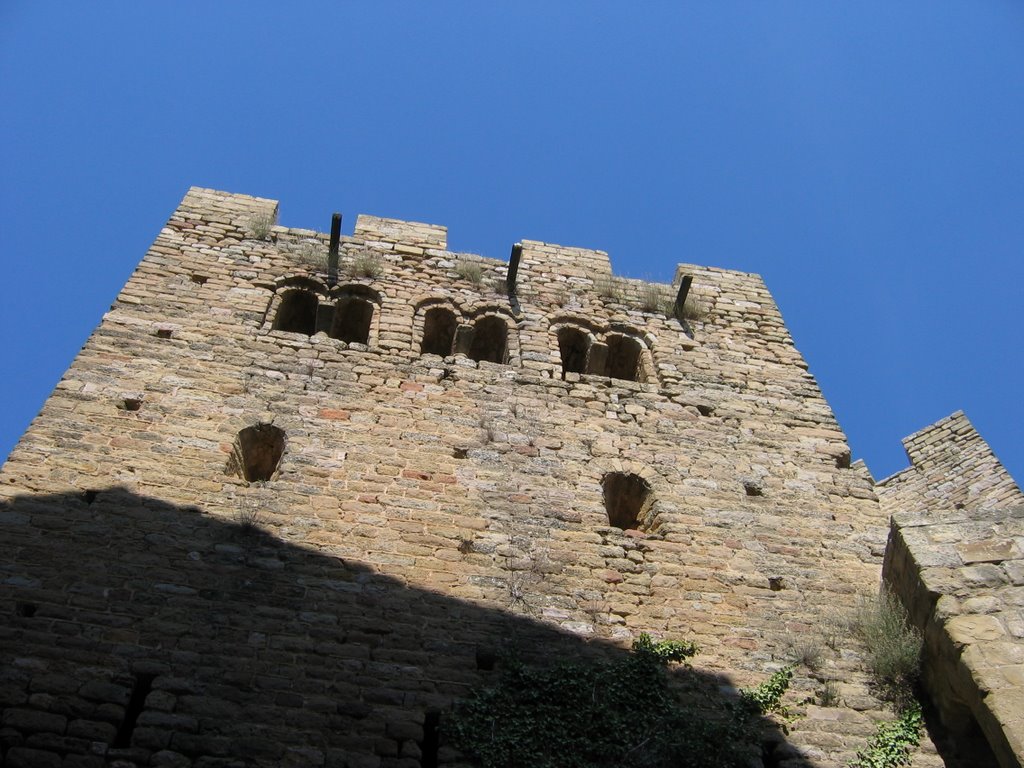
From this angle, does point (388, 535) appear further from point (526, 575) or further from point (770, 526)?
point (770, 526)

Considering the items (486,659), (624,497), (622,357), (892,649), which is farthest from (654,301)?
(486,659)

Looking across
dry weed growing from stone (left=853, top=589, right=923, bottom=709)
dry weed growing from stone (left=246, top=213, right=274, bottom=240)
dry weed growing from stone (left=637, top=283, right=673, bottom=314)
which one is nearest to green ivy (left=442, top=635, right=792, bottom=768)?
dry weed growing from stone (left=853, top=589, right=923, bottom=709)

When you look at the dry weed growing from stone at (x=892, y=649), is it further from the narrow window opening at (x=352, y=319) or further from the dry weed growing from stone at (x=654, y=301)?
the narrow window opening at (x=352, y=319)

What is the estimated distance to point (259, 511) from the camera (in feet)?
24.1

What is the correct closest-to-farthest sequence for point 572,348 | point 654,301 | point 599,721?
point 599,721 → point 572,348 → point 654,301

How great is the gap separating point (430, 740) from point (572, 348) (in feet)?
18.2

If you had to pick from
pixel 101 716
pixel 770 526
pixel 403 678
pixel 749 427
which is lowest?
pixel 101 716

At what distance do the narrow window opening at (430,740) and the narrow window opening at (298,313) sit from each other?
5.14 meters

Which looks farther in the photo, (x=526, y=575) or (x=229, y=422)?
(x=229, y=422)

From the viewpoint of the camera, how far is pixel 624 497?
28.3 ft

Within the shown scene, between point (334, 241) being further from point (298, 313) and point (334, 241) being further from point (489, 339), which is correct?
point (489, 339)

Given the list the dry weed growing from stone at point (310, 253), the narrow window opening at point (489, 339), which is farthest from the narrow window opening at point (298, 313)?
the narrow window opening at point (489, 339)

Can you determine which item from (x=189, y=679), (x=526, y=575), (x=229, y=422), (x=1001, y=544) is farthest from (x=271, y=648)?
(x=1001, y=544)

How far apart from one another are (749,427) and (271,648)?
490cm
